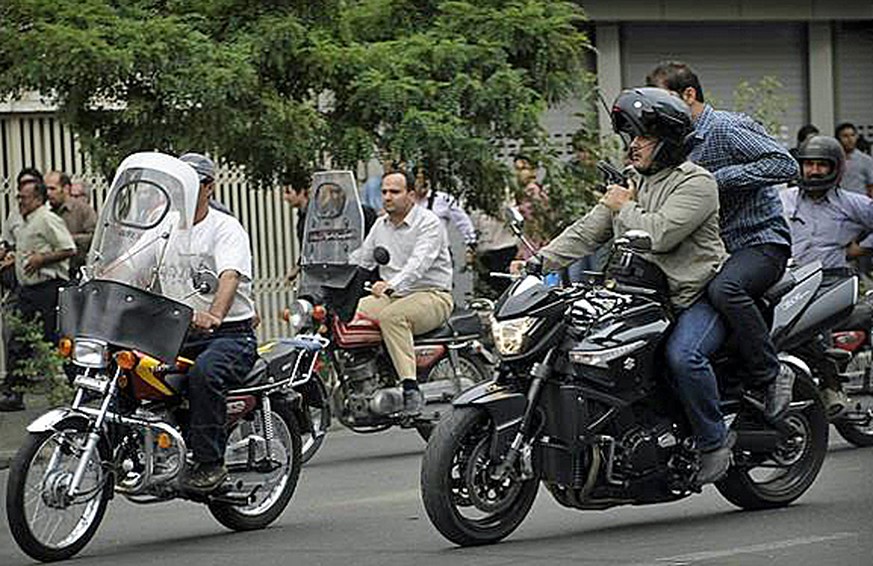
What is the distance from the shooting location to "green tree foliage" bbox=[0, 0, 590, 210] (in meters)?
16.9

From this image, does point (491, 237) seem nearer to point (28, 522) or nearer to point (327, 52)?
point (327, 52)

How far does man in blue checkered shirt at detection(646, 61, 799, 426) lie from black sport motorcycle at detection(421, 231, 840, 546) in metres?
0.23

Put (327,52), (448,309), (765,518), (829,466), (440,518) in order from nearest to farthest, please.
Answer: (440,518)
(765,518)
(829,466)
(448,309)
(327,52)

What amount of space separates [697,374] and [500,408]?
3.37ft

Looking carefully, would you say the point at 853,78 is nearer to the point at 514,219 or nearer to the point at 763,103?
the point at 763,103

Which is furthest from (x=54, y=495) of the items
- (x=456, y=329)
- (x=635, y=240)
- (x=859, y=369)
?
(x=859, y=369)

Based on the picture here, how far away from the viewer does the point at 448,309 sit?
14.9 metres

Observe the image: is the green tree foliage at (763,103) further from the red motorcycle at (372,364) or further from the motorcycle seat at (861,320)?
the motorcycle seat at (861,320)

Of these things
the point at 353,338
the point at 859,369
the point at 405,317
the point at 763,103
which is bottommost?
the point at 859,369

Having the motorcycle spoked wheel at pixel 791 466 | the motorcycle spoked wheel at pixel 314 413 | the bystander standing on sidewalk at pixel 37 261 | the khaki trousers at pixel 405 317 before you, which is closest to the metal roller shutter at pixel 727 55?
the bystander standing on sidewalk at pixel 37 261

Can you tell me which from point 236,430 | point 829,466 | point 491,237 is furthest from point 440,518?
point 491,237

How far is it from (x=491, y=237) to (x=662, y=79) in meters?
9.06

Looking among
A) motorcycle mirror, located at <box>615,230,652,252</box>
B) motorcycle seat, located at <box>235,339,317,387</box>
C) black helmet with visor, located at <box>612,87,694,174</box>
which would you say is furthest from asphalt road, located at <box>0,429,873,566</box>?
black helmet with visor, located at <box>612,87,694,174</box>

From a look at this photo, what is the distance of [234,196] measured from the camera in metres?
20.6
